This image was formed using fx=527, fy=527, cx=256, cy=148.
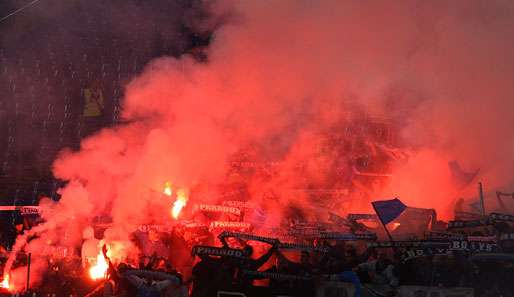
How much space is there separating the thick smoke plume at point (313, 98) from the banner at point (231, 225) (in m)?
2.06

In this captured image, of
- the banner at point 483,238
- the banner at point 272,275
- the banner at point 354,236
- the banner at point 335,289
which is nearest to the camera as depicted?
the banner at point 335,289

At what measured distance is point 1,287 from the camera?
8828mm

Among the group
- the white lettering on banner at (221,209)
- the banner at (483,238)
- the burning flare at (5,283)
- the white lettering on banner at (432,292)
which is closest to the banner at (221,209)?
the white lettering on banner at (221,209)

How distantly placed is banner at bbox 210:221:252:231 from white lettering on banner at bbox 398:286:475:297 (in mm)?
4249

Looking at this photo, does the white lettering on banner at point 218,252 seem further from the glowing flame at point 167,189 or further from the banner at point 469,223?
the glowing flame at point 167,189

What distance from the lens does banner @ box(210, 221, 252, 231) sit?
9617 millimetres

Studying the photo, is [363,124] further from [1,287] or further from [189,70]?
[1,287]

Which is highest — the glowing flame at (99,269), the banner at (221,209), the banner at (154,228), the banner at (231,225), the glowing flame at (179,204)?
the glowing flame at (179,204)

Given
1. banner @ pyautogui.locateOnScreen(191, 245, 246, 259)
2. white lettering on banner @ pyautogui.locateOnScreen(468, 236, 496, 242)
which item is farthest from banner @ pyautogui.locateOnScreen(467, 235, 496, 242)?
banner @ pyautogui.locateOnScreen(191, 245, 246, 259)

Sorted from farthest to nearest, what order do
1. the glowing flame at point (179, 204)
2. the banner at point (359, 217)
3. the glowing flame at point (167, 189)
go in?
the glowing flame at point (167, 189) → the glowing flame at point (179, 204) → the banner at point (359, 217)

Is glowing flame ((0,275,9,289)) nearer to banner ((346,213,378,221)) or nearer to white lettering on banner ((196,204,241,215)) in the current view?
white lettering on banner ((196,204,241,215))

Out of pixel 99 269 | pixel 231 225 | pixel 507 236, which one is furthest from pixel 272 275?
pixel 99 269

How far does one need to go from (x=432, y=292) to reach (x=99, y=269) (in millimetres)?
5470

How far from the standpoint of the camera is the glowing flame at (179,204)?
10.9m
